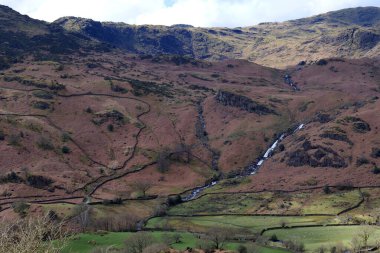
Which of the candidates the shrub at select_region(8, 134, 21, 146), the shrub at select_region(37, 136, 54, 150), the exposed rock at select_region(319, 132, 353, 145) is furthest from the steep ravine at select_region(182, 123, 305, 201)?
the shrub at select_region(8, 134, 21, 146)

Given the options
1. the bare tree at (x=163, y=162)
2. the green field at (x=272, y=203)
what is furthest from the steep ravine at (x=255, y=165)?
the bare tree at (x=163, y=162)

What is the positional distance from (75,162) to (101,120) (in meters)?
29.6

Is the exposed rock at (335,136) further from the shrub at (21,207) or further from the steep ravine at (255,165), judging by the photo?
the shrub at (21,207)

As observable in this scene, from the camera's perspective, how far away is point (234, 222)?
104 metres

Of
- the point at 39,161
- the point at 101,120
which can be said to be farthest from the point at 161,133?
the point at 39,161

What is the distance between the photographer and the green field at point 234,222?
3893 inches

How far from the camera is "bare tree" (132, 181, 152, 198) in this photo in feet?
424

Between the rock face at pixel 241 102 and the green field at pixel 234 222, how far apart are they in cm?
7819

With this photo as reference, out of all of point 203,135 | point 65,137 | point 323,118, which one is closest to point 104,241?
point 65,137

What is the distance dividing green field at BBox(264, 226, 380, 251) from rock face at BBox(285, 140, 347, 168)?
153 ft

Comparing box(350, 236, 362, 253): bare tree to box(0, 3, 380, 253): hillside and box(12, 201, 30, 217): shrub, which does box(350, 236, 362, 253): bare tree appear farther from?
box(12, 201, 30, 217): shrub

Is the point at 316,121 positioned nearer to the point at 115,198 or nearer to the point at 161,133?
the point at 161,133

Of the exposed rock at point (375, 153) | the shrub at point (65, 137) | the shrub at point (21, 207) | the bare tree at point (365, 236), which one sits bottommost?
the shrub at point (21, 207)

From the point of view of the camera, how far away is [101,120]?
167m
